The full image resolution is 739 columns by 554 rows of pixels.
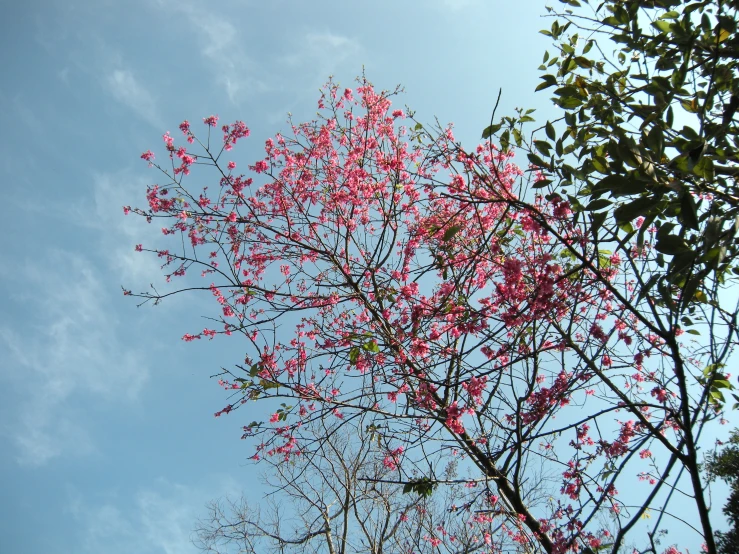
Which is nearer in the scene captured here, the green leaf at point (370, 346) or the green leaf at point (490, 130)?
the green leaf at point (490, 130)

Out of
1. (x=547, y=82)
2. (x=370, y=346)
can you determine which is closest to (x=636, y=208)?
(x=547, y=82)

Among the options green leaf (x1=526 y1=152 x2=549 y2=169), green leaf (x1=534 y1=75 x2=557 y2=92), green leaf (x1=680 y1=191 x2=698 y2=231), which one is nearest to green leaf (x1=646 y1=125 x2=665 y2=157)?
green leaf (x1=680 y1=191 x2=698 y2=231)

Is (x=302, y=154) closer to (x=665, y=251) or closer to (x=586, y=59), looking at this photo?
(x=586, y=59)

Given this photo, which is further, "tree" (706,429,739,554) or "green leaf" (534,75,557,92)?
"tree" (706,429,739,554)

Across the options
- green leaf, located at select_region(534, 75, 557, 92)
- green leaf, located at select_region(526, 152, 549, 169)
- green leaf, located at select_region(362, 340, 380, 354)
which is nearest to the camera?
green leaf, located at select_region(526, 152, 549, 169)

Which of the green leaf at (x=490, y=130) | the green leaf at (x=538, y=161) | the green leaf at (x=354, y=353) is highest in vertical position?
the green leaf at (x=490, y=130)

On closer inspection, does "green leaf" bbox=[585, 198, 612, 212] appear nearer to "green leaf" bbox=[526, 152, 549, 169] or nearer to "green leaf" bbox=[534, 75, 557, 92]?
"green leaf" bbox=[526, 152, 549, 169]

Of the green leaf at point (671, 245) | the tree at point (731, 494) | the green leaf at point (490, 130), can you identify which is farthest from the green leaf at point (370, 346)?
the tree at point (731, 494)

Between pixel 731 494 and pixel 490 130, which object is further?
pixel 731 494

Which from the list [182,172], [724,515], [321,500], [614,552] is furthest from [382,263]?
[321,500]

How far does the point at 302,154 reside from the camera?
6328 mm

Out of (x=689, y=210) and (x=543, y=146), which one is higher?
(x=543, y=146)

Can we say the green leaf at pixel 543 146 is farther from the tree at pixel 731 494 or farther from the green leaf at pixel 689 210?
the tree at pixel 731 494

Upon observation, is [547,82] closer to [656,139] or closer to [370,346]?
[656,139]
